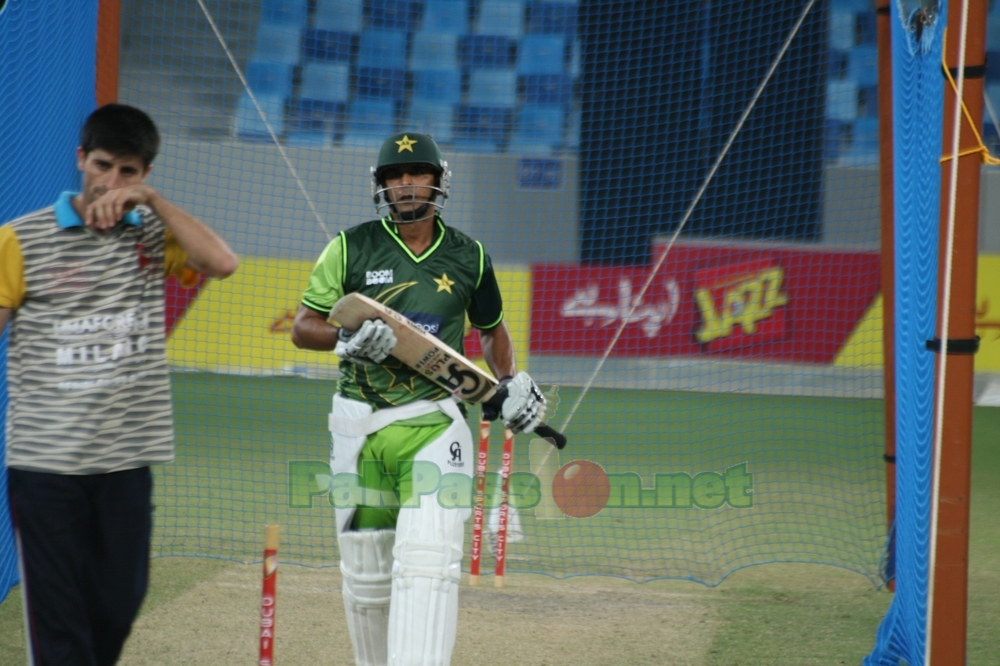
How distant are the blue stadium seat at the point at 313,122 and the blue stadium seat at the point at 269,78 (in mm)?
248

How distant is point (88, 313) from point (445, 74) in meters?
11.3

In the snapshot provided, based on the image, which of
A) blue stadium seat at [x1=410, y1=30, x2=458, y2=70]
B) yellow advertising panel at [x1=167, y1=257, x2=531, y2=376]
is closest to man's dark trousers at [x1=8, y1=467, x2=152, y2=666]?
yellow advertising panel at [x1=167, y1=257, x2=531, y2=376]

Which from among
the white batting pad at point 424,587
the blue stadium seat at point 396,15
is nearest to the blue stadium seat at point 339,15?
Answer: the blue stadium seat at point 396,15

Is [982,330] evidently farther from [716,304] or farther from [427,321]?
[427,321]

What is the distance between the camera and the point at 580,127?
11.7 metres

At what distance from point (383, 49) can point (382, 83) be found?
0.69 m

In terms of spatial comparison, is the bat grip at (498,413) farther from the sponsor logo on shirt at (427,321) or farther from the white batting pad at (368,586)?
the white batting pad at (368,586)

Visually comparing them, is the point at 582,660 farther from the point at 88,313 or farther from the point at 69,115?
the point at 69,115

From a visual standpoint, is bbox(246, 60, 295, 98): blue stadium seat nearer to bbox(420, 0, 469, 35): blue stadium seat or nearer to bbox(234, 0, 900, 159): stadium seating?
bbox(234, 0, 900, 159): stadium seating

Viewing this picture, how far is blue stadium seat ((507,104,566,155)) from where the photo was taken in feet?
42.1

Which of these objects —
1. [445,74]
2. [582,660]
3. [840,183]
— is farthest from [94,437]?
[445,74]

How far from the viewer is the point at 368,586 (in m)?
3.39

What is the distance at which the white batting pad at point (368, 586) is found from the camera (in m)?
3.39

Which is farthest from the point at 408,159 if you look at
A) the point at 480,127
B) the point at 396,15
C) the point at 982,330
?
the point at 396,15
